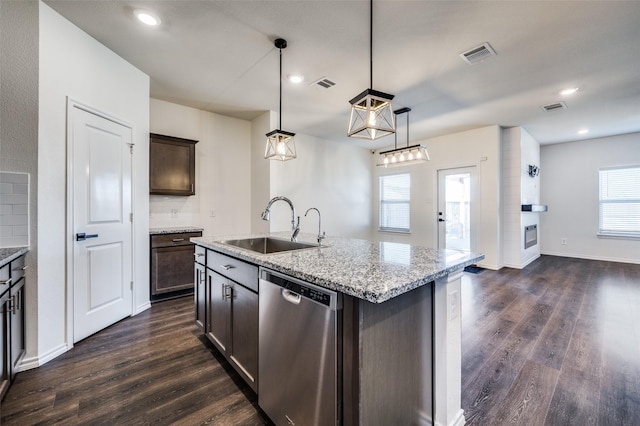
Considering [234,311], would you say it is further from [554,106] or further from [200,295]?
[554,106]

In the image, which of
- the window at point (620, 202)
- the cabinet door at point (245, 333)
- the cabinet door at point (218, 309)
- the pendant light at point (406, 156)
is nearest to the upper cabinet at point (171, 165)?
the cabinet door at point (218, 309)

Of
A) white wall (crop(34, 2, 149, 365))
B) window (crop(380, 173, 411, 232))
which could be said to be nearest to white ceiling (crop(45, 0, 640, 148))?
white wall (crop(34, 2, 149, 365))

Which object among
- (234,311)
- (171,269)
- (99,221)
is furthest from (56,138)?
(234,311)

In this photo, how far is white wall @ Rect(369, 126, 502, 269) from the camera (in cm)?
497

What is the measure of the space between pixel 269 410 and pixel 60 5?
326 cm

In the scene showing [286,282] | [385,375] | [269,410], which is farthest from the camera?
[269,410]

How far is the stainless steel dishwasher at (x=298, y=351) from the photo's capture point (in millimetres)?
1089

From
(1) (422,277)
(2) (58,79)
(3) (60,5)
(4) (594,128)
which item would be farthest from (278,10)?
(4) (594,128)

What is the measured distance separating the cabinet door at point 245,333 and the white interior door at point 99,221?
5.23ft

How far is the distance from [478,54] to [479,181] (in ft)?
10.0

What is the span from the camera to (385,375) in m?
1.11

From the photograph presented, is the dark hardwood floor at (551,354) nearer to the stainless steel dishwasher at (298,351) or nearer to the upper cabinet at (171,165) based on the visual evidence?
the stainless steel dishwasher at (298,351)

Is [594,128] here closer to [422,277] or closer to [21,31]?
[422,277]

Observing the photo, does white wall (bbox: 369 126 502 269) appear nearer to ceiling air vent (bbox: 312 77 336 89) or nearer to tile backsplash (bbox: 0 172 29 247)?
ceiling air vent (bbox: 312 77 336 89)
